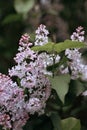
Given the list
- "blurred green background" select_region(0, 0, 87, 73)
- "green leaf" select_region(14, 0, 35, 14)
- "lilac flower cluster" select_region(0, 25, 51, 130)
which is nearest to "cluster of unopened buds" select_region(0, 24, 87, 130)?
"lilac flower cluster" select_region(0, 25, 51, 130)

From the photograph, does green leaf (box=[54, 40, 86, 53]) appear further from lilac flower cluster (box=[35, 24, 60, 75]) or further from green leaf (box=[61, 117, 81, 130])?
green leaf (box=[61, 117, 81, 130])

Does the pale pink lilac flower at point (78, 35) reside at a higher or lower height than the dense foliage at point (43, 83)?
higher

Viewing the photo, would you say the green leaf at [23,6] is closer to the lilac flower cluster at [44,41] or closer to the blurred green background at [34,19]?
the blurred green background at [34,19]

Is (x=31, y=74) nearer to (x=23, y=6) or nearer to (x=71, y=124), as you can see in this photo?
(x=71, y=124)

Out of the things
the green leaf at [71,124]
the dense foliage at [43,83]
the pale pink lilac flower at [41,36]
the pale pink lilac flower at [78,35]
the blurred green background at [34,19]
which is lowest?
the green leaf at [71,124]

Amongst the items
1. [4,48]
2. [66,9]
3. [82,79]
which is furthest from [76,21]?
[82,79]

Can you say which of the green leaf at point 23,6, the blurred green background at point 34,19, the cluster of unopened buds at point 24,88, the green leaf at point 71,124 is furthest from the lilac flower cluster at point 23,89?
the green leaf at point 23,6

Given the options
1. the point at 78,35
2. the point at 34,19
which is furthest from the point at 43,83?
the point at 34,19
